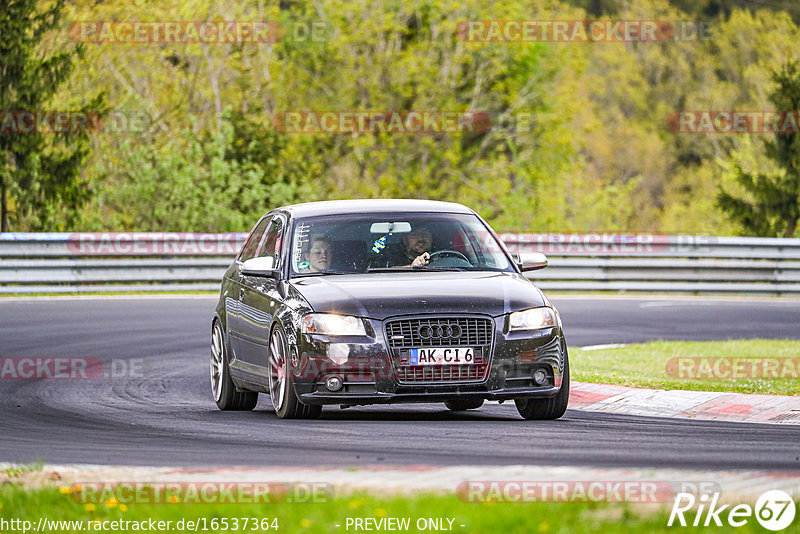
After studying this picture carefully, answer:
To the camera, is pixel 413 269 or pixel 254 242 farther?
pixel 254 242

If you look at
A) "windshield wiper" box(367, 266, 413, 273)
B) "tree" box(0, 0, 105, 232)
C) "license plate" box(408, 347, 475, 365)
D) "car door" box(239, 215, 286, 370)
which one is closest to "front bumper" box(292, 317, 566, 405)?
"license plate" box(408, 347, 475, 365)

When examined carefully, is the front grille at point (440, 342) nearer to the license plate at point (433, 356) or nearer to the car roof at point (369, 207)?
the license plate at point (433, 356)

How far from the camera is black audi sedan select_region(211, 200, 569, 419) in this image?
1048cm

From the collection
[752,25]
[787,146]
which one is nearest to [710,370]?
[787,146]

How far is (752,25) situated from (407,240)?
75.6 metres

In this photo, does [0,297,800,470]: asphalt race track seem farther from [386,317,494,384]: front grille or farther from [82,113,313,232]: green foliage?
[82,113,313,232]: green foliage

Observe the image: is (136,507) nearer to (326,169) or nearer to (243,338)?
(243,338)

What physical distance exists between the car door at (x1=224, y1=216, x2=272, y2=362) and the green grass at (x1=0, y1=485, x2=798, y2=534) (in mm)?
5282

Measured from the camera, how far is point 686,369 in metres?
15.3

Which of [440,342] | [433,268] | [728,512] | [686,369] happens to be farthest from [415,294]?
[686,369]

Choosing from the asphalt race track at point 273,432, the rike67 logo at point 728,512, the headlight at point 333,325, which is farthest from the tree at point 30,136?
the rike67 logo at point 728,512

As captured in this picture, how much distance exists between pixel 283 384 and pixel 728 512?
5068 millimetres

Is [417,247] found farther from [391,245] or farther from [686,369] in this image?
[686,369]

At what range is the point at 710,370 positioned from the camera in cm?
1521
